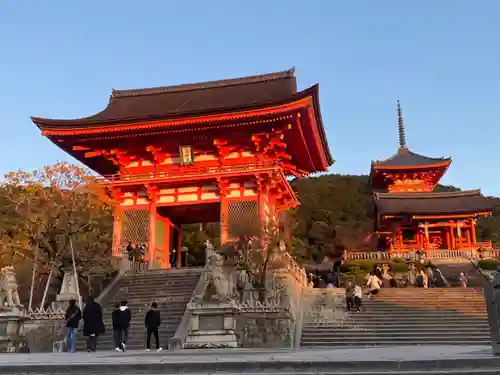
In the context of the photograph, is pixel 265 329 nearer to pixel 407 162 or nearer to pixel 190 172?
pixel 190 172

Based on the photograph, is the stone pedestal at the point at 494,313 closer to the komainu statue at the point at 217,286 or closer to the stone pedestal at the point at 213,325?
the stone pedestal at the point at 213,325

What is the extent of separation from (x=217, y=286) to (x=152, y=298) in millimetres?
4855

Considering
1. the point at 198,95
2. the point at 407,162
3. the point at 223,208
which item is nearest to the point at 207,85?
the point at 198,95

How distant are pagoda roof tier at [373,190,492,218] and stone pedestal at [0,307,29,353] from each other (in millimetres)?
27026

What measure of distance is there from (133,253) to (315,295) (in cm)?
887

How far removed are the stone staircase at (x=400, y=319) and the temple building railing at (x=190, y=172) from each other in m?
7.08

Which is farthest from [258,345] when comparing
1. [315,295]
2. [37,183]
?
[37,183]

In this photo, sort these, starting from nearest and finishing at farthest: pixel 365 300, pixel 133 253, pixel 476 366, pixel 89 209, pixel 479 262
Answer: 1. pixel 476 366
2. pixel 365 300
3. pixel 89 209
4. pixel 133 253
5. pixel 479 262

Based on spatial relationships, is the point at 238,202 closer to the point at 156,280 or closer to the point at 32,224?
the point at 156,280

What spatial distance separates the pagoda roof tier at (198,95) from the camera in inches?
1098

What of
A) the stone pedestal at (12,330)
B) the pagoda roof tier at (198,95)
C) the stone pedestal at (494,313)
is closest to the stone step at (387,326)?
the stone pedestal at (494,313)

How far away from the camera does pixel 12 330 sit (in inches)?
600

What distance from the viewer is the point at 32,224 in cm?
2011

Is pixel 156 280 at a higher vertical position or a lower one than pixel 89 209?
lower
